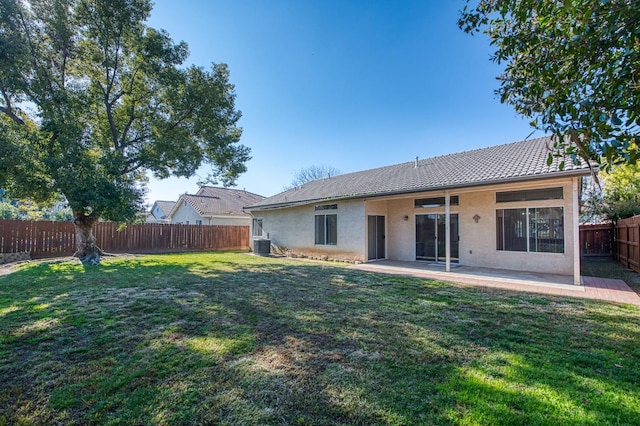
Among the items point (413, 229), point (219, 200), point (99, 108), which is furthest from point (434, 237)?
point (219, 200)

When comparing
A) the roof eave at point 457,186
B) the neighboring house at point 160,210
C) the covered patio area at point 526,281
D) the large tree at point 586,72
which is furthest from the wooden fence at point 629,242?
the neighboring house at point 160,210

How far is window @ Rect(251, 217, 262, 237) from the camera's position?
19.5m

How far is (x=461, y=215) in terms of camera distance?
11211mm

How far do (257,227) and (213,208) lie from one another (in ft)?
27.6

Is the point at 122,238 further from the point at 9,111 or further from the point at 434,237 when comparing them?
the point at 434,237

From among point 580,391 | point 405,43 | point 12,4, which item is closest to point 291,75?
point 405,43

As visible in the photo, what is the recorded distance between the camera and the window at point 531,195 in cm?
904

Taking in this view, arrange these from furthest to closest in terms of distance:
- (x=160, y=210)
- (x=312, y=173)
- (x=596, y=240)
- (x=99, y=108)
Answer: (x=312, y=173) → (x=160, y=210) → (x=596, y=240) → (x=99, y=108)

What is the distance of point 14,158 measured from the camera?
9.38 metres

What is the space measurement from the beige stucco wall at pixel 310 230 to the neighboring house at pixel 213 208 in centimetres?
669

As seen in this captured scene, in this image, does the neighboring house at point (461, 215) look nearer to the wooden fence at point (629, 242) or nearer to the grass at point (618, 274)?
the grass at point (618, 274)

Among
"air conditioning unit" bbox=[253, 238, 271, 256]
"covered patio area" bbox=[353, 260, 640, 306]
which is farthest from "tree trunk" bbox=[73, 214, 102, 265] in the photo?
"covered patio area" bbox=[353, 260, 640, 306]

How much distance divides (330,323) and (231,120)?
11657mm

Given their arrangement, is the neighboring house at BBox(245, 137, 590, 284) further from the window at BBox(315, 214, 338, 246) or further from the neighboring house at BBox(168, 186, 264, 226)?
the neighboring house at BBox(168, 186, 264, 226)
